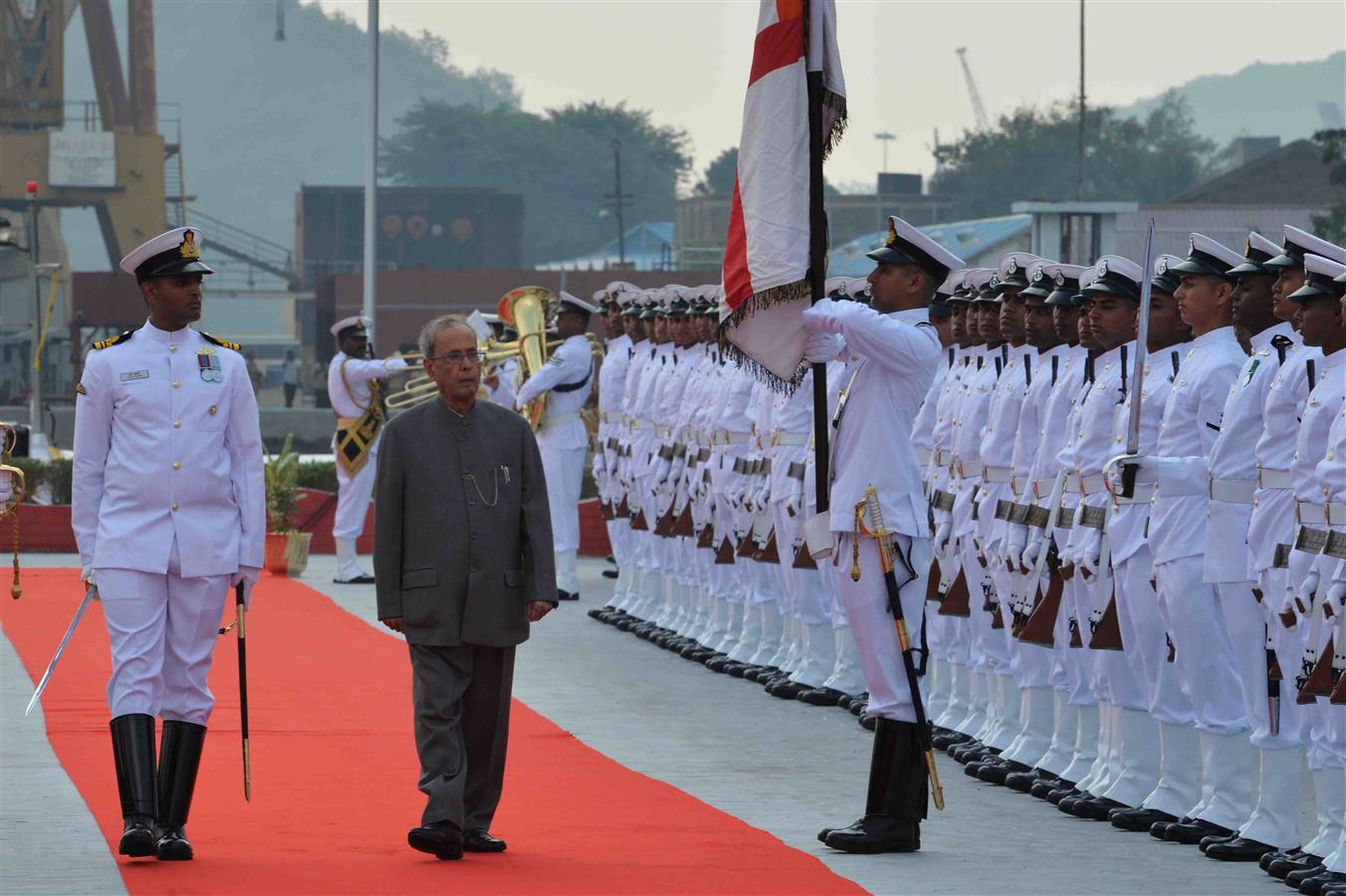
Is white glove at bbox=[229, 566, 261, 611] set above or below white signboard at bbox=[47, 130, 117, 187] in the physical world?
below

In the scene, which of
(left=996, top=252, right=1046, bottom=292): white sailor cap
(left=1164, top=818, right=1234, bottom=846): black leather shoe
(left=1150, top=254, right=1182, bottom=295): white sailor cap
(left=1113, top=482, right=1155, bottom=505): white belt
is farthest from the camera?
(left=996, top=252, right=1046, bottom=292): white sailor cap

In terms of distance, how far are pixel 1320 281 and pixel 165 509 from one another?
434cm

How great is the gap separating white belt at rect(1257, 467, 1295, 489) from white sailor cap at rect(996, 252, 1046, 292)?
286cm

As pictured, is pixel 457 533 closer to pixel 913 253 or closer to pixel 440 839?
pixel 440 839

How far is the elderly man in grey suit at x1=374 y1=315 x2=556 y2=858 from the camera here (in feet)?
29.8

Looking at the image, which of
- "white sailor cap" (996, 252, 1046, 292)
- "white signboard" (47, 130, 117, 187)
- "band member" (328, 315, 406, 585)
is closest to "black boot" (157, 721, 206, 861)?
"white sailor cap" (996, 252, 1046, 292)

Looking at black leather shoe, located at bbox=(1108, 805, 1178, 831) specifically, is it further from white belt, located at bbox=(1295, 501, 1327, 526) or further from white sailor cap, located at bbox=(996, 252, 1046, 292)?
white sailor cap, located at bbox=(996, 252, 1046, 292)

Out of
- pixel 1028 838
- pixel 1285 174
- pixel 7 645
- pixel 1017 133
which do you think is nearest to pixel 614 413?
pixel 7 645

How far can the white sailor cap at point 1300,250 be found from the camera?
8.99 m

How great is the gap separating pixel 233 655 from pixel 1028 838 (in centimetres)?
737

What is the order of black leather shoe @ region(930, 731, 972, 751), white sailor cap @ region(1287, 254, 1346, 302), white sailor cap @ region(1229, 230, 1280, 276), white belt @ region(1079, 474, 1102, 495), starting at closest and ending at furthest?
1. white sailor cap @ region(1287, 254, 1346, 302)
2. white sailor cap @ region(1229, 230, 1280, 276)
3. white belt @ region(1079, 474, 1102, 495)
4. black leather shoe @ region(930, 731, 972, 751)

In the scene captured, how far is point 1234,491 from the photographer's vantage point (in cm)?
946

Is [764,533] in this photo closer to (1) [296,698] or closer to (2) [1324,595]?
(1) [296,698]

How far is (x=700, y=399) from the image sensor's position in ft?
56.5
